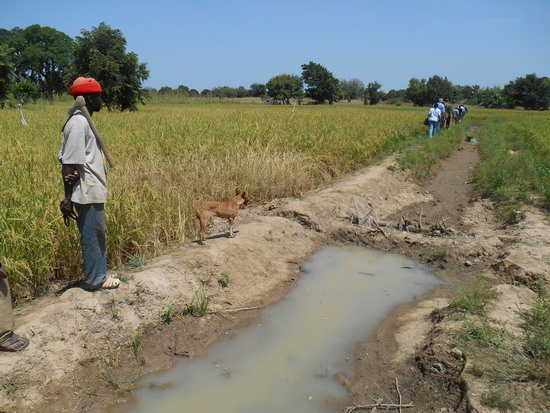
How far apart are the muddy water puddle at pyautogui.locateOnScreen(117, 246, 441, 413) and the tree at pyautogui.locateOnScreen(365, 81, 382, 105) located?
268 feet

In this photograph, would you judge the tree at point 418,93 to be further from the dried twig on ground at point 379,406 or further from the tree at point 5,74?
the dried twig on ground at point 379,406

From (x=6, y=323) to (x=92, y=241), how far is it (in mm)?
899

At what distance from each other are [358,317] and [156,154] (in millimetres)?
5434

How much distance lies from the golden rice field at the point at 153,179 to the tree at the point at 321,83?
66188 mm

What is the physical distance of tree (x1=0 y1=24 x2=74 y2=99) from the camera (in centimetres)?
6109

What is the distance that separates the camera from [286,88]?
241ft

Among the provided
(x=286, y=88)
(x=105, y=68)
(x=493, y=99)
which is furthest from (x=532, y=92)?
(x=105, y=68)

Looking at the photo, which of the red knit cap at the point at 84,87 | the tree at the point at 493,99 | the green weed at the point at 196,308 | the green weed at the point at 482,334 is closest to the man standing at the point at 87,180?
the red knit cap at the point at 84,87

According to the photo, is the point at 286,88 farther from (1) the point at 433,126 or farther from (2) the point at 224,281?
(2) the point at 224,281

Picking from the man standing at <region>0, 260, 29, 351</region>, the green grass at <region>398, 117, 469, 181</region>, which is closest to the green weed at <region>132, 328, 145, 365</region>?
the man standing at <region>0, 260, 29, 351</region>

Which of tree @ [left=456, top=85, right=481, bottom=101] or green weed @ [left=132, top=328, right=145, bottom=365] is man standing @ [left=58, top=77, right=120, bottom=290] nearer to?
green weed @ [left=132, top=328, right=145, bottom=365]

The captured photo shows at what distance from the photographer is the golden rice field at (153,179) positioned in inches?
156

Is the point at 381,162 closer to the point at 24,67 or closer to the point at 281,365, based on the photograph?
the point at 281,365

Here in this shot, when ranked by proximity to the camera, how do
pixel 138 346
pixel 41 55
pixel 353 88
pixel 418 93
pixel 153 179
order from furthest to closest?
pixel 353 88
pixel 418 93
pixel 41 55
pixel 153 179
pixel 138 346
